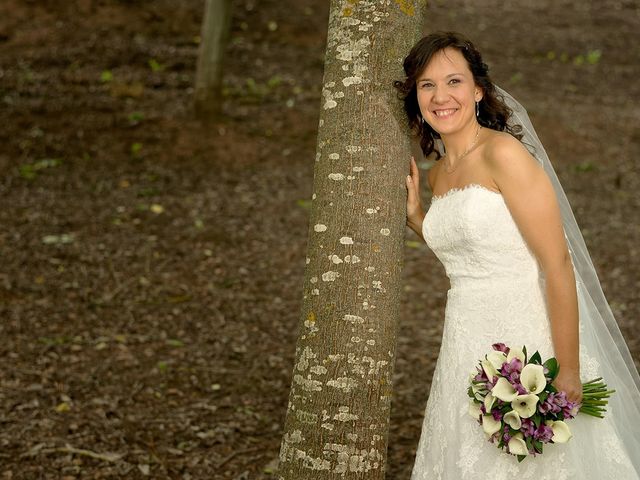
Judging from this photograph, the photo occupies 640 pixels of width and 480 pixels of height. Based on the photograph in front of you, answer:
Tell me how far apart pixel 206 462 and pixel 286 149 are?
629 centimetres

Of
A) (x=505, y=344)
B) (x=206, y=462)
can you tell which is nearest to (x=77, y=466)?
(x=206, y=462)

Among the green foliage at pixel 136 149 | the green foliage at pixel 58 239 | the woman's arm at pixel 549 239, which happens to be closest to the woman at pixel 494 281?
the woman's arm at pixel 549 239

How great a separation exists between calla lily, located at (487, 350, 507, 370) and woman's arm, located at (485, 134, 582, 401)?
250 millimetres

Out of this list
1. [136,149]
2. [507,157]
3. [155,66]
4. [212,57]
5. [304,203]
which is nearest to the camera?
[507,157]

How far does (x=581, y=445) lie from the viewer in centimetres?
315

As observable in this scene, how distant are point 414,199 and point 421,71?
53 cm

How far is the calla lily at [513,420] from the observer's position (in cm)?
286

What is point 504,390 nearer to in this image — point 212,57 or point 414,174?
point 414,174

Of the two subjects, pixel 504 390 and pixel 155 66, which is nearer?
pixel 504 390

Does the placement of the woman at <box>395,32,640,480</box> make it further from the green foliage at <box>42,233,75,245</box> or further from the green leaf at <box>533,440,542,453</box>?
the green foliage at <box>42,233,75,245</box>

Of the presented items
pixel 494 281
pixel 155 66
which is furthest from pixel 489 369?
pixel 155 66

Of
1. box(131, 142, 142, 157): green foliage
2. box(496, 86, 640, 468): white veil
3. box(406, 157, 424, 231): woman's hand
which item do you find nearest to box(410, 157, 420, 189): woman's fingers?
box(406, 157, 424, 231): woman's hand

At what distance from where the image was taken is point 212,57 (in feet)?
33.6

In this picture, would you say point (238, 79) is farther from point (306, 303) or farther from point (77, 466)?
point (306, 303)
